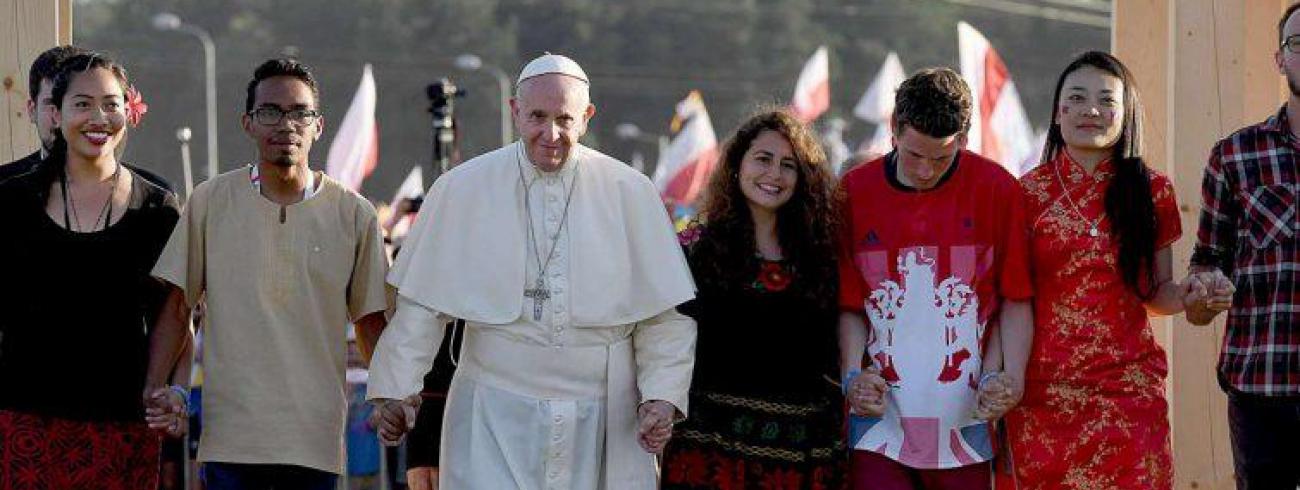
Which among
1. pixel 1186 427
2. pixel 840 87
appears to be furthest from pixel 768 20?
pixel 1186 427

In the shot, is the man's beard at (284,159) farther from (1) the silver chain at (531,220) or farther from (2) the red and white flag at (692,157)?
(2) the red and white flag at (692,157)

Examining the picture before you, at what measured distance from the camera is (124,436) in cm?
701

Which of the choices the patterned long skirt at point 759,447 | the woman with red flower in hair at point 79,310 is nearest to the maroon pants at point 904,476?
the patterned long skirt at point 759,447

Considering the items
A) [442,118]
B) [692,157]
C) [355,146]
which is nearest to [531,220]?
[442,118]

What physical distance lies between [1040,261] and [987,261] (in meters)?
0.24

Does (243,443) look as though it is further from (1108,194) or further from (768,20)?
(768,20)

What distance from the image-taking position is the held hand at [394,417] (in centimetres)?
665

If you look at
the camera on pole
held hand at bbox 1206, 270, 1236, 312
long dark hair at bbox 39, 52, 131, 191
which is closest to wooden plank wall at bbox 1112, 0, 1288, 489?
held hand at bbox 1206, 270, 1236, 312

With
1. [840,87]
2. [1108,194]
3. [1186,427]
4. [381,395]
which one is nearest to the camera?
[381,395]

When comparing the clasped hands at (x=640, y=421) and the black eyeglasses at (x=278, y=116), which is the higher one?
the black eyeglasses at (x=278, y=116)

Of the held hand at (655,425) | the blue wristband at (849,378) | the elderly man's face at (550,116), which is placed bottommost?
the held hand at (655,425)

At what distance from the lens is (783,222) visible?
709 centimetres

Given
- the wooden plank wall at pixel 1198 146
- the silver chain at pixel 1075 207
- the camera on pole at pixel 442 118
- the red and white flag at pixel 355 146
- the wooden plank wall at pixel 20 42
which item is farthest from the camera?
the red and white flag at pixel 355 146

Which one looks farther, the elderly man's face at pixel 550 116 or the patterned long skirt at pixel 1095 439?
the patterned long skirt at pixel 1095 439
